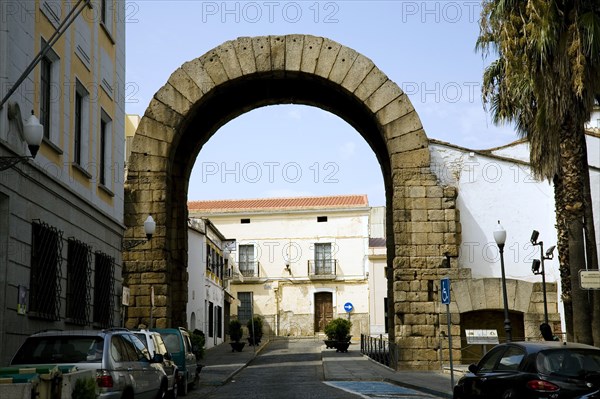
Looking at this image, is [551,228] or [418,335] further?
[551,228]

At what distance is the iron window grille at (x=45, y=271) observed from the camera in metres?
16.1

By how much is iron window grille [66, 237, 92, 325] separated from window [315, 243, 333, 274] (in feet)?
138

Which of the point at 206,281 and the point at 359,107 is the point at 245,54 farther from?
the point at 206,281

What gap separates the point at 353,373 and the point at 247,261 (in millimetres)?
36501

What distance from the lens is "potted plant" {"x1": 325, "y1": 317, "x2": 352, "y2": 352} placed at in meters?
42.4

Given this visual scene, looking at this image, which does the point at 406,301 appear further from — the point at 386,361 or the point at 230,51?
the point at 230,51

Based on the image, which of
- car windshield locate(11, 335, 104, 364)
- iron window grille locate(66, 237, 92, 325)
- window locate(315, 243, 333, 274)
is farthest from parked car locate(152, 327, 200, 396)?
window locate(315, 243, 333, 274)

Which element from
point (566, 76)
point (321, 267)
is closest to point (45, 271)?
point (566, 76)

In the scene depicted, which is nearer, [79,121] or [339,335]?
[79,121]

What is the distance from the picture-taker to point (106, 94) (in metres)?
22.5

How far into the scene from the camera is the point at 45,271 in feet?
54.8

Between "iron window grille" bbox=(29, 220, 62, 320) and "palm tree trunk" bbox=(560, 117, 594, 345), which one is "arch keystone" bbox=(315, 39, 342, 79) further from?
"iron window grille" bbox=(29, 220, 62, 320)

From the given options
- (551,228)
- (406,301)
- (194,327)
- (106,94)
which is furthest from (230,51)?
(194,327)

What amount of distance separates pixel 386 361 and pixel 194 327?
1710 cm
